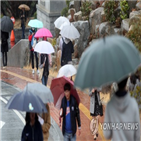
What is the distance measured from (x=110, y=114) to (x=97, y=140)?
15.7ft

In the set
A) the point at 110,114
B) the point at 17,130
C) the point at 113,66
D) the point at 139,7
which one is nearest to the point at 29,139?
the point at 110,114

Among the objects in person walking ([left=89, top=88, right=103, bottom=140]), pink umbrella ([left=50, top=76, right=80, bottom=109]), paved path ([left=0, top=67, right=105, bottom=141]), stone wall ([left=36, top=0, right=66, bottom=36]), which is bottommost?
paved path ([left=0, top=67, right=105, bottom=141])

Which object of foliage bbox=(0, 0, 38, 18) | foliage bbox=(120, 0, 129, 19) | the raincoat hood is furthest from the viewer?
foliage bbox=(0, 0, 38, 18)

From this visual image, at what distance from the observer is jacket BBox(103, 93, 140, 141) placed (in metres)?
5.27

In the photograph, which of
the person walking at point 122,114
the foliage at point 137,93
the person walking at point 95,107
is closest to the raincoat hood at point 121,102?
the person walking at point 122,114

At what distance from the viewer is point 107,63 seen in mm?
5086

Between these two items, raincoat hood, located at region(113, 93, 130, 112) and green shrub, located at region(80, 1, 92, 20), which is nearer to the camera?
raincoat hood, located at region(113, 93, 130, 112)

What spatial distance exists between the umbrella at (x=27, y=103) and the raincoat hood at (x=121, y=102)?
1.88 meters

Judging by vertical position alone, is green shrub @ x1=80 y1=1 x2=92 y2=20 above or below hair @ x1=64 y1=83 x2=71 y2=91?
above

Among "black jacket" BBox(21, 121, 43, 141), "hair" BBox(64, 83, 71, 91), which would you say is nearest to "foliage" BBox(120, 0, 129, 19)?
"hair" BBox(64, 83, 71, 91)

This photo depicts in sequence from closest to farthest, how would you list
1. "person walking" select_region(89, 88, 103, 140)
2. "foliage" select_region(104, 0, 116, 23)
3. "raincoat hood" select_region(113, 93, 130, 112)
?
"raincoat hood" select_region(113, 93, 130, 112), "person walking" select_region(89, 88, 103, 140), "foliage" select_region(104, 0, 116, 23)

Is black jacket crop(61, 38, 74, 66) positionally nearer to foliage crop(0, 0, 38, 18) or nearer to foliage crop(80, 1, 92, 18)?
foliage crop(80, 1, 92, 18)

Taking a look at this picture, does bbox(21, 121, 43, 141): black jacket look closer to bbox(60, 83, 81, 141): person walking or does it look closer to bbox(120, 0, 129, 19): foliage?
Result: bbox(60, 83, 81, 141): person walking

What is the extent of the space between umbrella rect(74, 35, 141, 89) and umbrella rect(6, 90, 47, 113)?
1.79 m
